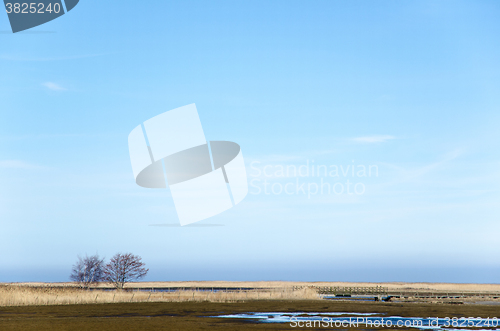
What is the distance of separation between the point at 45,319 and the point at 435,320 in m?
24.7

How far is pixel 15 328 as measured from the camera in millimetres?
25266

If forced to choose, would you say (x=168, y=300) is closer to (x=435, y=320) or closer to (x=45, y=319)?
(x=45, y=319)

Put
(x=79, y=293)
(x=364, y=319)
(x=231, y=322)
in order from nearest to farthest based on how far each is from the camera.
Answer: (x=231, y=322)
(x=364, y=319)
(x=79, y=293)

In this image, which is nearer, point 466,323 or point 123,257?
point 466,323

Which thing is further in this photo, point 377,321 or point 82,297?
point 82,297

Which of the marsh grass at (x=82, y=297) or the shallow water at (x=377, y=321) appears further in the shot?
the marsh grass at (x=82, y=297)

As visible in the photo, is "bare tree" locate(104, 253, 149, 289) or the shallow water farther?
"bare tree" locate(104, 253, 149, 289)

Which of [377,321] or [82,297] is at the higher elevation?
[82,297]

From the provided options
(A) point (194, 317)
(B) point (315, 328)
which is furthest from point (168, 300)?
(B) point (315, 328)

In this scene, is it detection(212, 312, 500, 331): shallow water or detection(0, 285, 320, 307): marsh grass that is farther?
detection(0, 285, 320, 307): marsh grass

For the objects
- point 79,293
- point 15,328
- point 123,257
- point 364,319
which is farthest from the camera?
point 123,257

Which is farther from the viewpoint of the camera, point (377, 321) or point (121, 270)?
point (121, 270)

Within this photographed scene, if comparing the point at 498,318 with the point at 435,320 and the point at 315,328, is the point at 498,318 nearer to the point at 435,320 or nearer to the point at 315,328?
the point at 435,320

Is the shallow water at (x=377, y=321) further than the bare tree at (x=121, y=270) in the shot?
No
